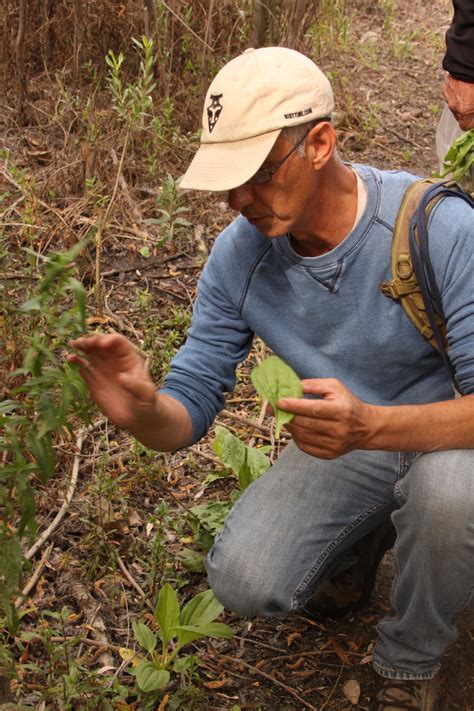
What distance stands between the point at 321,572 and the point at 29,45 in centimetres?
394

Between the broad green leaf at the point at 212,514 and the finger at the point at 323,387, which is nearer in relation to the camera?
the finger at the point at 323,387

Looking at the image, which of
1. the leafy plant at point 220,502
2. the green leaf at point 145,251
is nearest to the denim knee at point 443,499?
the leafy plant at point 220,502

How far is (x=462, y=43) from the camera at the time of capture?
3174mm

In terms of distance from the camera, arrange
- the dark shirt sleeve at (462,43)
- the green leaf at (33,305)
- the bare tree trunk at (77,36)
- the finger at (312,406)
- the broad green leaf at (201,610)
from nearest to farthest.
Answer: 1. the green leaf at (33,305)
2. the finger at (312,406)
3. the broad green leaf at (201,610)
4. the dark shirt sleeve at (462,43)
5. the bare tree trunk at (77,36)

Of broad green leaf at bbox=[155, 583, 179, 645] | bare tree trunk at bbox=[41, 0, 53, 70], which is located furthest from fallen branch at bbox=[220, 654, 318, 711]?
bare tree trunk at bbox=[41, 0, 53, 70]

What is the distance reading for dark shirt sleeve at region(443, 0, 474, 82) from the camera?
312 centimetres

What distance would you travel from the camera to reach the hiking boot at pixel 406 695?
7.83 feet

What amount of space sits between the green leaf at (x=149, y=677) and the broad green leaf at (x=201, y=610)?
0.16 metres

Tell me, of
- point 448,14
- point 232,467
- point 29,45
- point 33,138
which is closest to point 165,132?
point 33,138

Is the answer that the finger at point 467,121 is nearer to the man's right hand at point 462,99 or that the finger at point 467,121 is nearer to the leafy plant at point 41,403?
the man's right hand at point 462,99

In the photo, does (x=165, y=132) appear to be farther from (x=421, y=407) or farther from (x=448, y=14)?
(x=448, y=14)

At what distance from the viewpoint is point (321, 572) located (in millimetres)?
2510

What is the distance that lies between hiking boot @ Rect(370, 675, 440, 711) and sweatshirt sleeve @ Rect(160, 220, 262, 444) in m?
A: 0.81

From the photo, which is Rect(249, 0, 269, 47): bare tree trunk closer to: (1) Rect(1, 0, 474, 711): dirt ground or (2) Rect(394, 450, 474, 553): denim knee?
(1) Rect(1, 0, 474, 711): dirt ground
